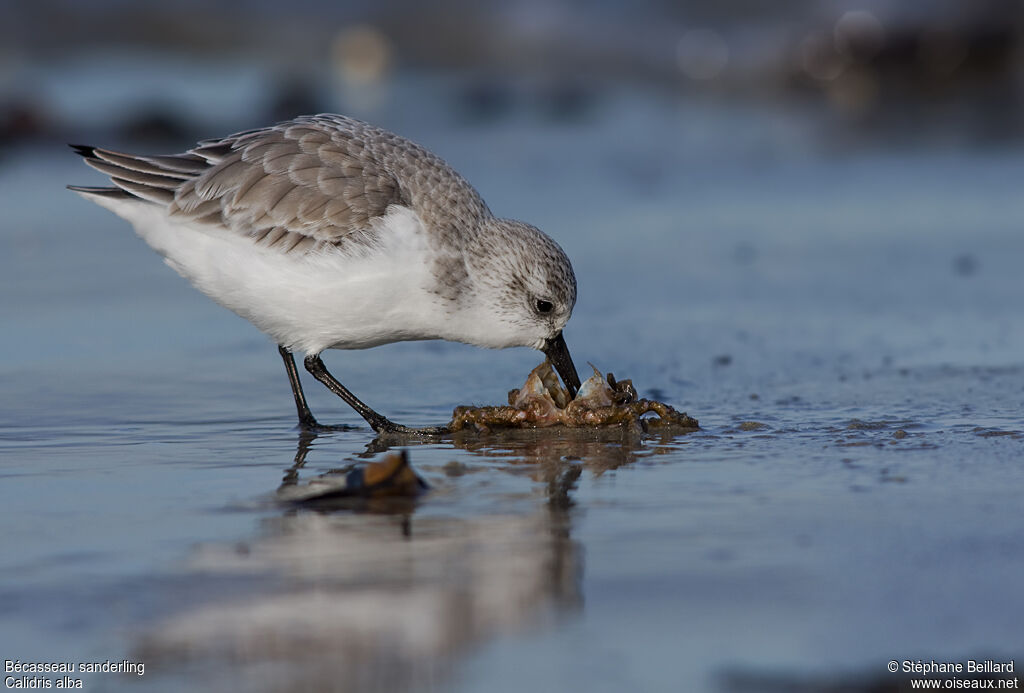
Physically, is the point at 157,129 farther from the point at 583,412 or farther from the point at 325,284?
the point at 583,412

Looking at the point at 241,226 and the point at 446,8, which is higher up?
the point at 446,8

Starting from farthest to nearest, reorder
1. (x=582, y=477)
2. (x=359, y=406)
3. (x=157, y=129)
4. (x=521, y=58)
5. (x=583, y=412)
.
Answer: (x=521, y=58) → (x=157, y=129) → (x=359, y=406) → (x=583, y=412) → (x=582, y=477)

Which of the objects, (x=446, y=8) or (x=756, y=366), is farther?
Result: (x=446, y=8)

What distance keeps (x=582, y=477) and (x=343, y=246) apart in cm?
144

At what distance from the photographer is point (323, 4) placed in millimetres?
17594

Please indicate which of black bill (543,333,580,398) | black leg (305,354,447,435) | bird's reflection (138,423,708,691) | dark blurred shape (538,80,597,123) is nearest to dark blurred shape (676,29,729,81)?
dark blurred shape (538,80,597,123)

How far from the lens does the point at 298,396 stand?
225 inches

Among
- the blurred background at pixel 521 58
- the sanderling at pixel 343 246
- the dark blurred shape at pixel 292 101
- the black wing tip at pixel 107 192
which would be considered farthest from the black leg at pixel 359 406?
the blurred background at pixel 521 58

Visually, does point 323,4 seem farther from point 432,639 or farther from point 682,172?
point 432,639

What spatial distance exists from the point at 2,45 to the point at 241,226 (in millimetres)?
11629

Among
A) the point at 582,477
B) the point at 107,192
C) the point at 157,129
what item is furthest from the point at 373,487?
the point at 157,129

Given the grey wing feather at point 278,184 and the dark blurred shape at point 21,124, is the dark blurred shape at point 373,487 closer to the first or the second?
the grey wing feather at point 278,184

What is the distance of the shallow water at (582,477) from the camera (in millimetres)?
3195

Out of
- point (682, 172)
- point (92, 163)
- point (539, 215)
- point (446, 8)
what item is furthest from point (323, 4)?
point (92, 163)
